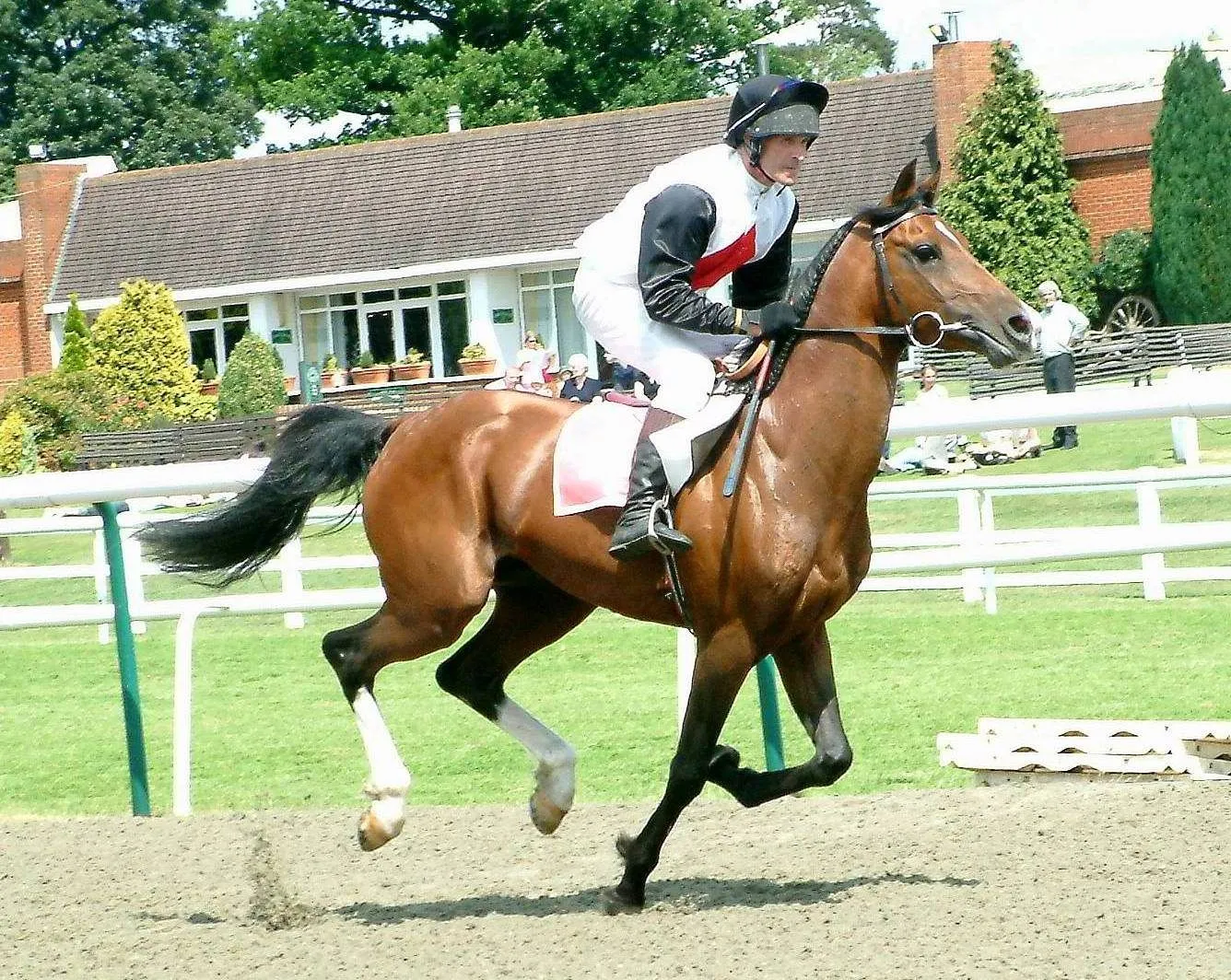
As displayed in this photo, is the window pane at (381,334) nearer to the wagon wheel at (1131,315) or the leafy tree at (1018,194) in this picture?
the leafy tree at (1018,194)

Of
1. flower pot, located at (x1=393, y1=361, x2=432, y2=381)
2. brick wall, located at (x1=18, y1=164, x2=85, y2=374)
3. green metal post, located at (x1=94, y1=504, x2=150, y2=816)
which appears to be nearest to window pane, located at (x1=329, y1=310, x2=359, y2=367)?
flower pot, located at (x1=393, y1=361, x2=432, y2=381)

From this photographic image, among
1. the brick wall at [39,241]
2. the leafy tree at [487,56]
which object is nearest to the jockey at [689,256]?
the brick wall at [39,241]

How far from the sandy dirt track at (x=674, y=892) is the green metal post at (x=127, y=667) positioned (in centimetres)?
25

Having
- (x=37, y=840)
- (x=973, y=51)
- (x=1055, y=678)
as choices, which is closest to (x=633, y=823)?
(x=37, y=840)

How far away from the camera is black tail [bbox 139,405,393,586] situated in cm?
538

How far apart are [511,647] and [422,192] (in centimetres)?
2998

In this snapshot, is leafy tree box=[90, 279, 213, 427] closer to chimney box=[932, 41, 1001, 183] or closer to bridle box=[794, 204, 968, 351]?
chimney box=[932, 41, 1001, 183]

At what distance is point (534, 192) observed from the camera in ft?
109

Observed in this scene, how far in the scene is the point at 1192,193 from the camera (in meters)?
26.7

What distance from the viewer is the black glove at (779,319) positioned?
4.52 meters

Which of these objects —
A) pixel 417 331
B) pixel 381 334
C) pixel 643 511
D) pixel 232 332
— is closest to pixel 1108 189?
pixel 417 331

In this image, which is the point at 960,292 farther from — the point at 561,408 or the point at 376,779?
the point at 376,779

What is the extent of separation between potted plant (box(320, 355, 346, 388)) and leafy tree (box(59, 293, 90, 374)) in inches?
177

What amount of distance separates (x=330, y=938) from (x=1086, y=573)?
707cm
